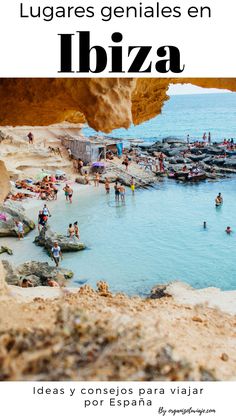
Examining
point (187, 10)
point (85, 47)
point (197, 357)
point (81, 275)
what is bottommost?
point (81, 275)

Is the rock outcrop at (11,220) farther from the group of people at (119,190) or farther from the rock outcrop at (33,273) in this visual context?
the group of people at (119,190)

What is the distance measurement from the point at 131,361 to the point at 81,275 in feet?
42.1

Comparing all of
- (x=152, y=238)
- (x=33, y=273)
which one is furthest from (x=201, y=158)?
(x=33, y=273)

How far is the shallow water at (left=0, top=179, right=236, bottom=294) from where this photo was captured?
54.6 ft

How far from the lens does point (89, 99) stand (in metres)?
5.73

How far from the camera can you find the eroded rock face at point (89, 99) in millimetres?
5555

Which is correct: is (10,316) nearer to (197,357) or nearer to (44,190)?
(197,357)

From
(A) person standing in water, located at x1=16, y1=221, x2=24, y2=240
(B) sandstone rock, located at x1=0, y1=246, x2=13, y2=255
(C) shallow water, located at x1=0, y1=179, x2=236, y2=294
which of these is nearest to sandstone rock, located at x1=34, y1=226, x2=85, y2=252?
(C) shallow water, located at x1=0, y1=179, x2=236, y2=294

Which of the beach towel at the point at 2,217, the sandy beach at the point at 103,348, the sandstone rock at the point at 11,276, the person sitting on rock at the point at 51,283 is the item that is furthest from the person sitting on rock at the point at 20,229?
the sandy beach at the point at 103,348

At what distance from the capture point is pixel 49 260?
17.6 meters

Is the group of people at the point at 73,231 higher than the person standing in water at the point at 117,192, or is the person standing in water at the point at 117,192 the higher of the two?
the person standing in water at the point at 117,192

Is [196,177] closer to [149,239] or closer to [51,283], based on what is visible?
[149,239]

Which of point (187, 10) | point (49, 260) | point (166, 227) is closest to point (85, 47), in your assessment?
point (187, 10)

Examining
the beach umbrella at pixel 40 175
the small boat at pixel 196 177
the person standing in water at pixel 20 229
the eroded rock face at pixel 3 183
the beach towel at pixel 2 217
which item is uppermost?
the eroded rock face at pixel 3 183
